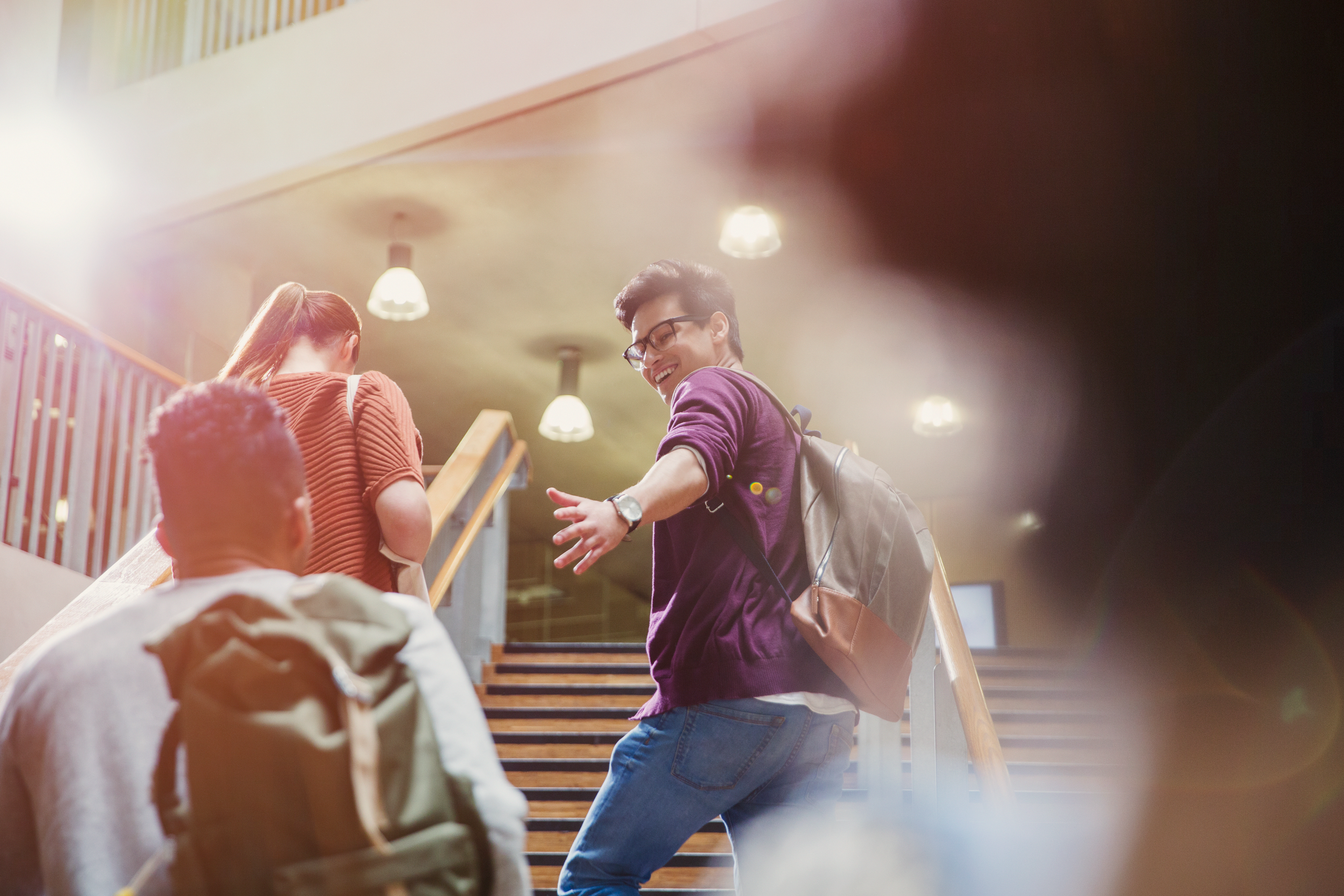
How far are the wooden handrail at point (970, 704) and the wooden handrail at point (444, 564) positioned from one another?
56.9 inches

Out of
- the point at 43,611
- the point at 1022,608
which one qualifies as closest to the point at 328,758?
the point at 43,611

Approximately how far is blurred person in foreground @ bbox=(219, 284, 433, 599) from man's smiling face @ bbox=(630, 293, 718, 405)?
1.50 ft

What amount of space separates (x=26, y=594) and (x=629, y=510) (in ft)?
14.5

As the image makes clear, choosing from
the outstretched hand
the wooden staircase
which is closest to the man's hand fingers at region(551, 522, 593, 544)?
the outstretched hand

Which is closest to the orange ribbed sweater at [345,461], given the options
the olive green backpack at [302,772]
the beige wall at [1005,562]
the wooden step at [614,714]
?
the olive green backpack at [302,772]

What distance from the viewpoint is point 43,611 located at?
4941 millimetres

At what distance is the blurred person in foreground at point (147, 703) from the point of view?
1.00 metres

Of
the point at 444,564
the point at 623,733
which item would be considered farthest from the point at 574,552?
the point at 623,733

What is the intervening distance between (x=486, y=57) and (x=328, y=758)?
545 cm

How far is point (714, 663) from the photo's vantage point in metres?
1.63

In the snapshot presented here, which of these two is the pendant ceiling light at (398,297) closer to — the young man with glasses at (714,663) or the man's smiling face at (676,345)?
the man's smiling face at (676,345)

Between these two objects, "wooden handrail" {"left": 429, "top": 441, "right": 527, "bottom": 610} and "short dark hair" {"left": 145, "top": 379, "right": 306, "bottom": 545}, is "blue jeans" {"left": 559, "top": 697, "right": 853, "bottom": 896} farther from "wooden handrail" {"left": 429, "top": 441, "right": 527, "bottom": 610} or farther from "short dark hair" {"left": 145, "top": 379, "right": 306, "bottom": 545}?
"wooden handrail" {"left": 429, "top": 441, "right": 527, "bottom": 610}

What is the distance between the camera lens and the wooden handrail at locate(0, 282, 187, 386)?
5062 mm

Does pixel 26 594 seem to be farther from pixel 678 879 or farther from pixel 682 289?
pixel 682 289
